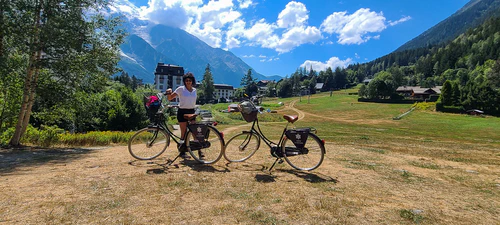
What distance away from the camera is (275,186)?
5.46 m

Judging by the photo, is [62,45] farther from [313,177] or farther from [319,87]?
[319,87]

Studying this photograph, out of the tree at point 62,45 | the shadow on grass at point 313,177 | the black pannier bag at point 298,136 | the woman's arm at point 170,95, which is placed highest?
the tree at point 62,45

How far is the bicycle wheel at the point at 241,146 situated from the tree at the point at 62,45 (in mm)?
9693

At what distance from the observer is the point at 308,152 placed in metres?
6.72

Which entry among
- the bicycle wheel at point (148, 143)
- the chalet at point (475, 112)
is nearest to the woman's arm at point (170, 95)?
the bicycle wheel at point (148, 143)

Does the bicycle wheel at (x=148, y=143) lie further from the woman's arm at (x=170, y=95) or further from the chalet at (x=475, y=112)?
the chalet at (x=475, y=112)

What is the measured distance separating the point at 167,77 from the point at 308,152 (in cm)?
15198

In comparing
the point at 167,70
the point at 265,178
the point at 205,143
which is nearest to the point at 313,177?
the point at 265,178

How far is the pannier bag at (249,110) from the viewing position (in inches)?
271

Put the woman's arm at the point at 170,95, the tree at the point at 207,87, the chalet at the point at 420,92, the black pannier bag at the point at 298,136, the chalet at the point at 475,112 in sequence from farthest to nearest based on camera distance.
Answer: the tree at the point at 207,87 → the chalet at the point at 420,92 → the chalet at the point at 475,112 → the woman's arm at the point at 170,95 → the black pannier bag at the point at 298,136

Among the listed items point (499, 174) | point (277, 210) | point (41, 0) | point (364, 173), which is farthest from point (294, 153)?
point (41, 0)

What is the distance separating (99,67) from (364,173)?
1351cm

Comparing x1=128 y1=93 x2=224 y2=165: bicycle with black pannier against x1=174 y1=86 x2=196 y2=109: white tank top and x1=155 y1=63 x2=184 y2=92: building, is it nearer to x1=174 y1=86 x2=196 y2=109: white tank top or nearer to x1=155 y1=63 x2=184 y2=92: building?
x1=174 y1=86 x2=196 y2=109: white tank top

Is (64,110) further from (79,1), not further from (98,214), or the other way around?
(98,214)
